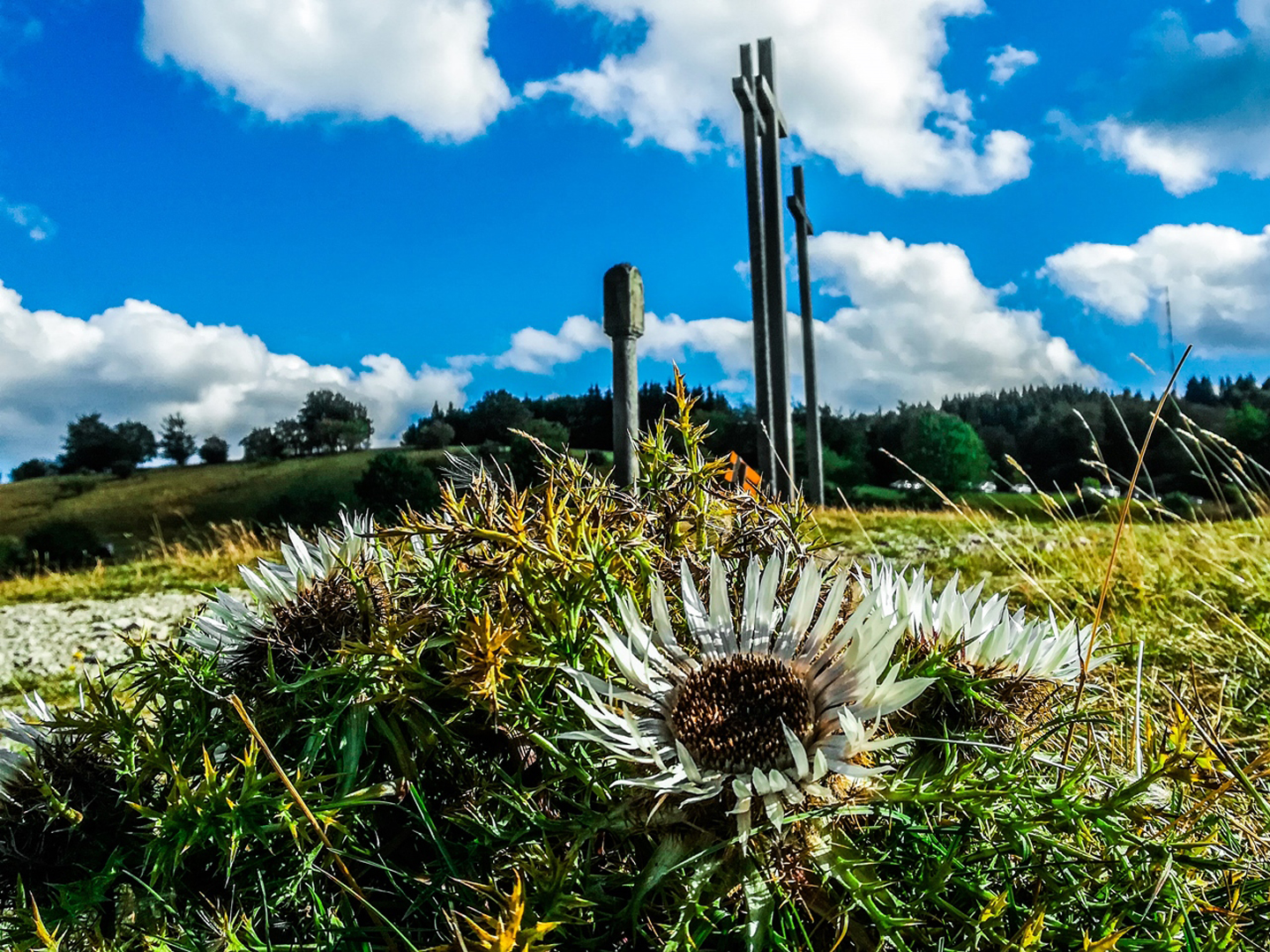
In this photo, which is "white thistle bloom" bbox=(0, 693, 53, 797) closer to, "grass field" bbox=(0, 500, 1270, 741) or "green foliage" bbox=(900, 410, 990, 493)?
"grass field" bbox=(0, 500, 1270, 741)

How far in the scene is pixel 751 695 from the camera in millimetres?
776

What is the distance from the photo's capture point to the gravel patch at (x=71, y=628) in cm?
574

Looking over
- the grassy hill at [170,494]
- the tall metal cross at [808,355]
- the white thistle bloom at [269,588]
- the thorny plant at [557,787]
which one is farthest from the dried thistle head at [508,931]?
the grassy hill at [170,494]

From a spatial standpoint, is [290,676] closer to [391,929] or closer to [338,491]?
[391,929]

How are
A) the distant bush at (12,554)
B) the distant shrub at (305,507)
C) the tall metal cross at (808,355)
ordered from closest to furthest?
the tall metal cross at (808,355), the distant bush at (12,554), the distant shrub at (305,507)

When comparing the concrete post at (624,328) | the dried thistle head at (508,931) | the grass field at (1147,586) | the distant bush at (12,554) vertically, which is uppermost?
the concrete post at (624,328)

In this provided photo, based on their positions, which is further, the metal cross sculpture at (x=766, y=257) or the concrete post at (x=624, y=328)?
the metal cross sculpture at (x=766, y=257)

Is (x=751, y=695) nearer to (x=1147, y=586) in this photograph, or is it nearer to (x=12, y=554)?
(x=1147, y=586)

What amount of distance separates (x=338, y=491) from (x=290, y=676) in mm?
41248

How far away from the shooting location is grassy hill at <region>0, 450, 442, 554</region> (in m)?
44.8

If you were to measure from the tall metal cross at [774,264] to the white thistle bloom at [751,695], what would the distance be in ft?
25.7

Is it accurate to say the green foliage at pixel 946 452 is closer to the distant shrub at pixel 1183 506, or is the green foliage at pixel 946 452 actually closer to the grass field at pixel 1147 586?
the distant shrub at pixel 1183 506

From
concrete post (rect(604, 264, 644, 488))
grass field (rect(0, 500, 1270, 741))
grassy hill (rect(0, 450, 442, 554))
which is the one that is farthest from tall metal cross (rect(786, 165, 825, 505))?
grassy hill (rect(0, 450, 442, 554))

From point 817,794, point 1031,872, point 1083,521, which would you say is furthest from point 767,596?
point 1083,521
